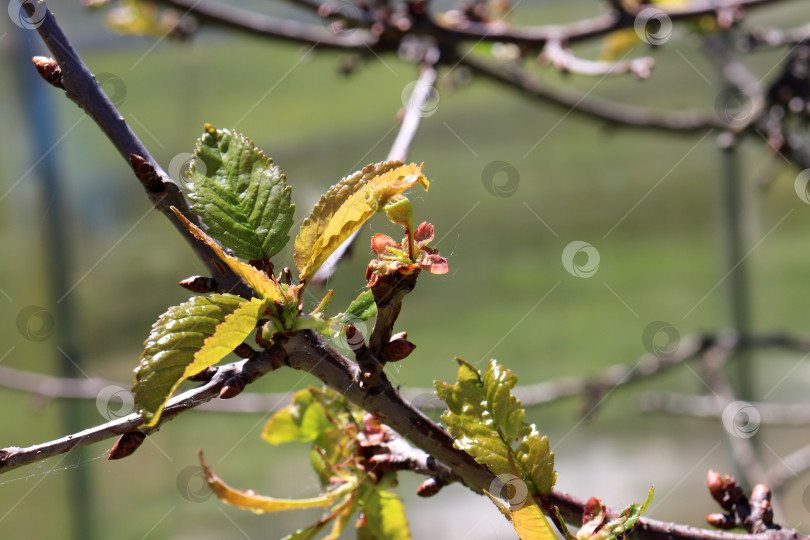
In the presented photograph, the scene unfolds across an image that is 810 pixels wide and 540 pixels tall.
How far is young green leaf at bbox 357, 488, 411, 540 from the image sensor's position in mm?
355

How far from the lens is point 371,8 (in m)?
0.83

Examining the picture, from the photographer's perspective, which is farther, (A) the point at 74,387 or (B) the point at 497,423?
(A) the point at 74,387

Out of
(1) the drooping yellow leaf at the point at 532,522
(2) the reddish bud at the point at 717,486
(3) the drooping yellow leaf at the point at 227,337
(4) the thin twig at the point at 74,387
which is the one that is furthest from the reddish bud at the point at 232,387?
(4) the thin twig at the point at 74,387

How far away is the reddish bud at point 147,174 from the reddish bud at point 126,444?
0.09m

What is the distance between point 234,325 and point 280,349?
0.10 ft

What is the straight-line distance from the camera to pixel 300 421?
398 mm

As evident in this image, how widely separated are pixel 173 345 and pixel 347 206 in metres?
0.08

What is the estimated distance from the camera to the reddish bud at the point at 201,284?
0.28m

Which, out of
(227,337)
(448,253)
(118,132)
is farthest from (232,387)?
(448,253)

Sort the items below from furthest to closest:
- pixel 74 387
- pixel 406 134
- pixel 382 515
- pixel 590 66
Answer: pixel 74 387 → pixel 590 66 → pixel 406 134 → pixel 382 515

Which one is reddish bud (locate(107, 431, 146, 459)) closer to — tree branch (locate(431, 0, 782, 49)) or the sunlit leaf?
the sunlit leaf

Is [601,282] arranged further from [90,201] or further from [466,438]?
[466,438]

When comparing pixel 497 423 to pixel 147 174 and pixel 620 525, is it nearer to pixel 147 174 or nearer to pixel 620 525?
pixel 620 525

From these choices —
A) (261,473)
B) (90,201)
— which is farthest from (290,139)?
(261,473)
